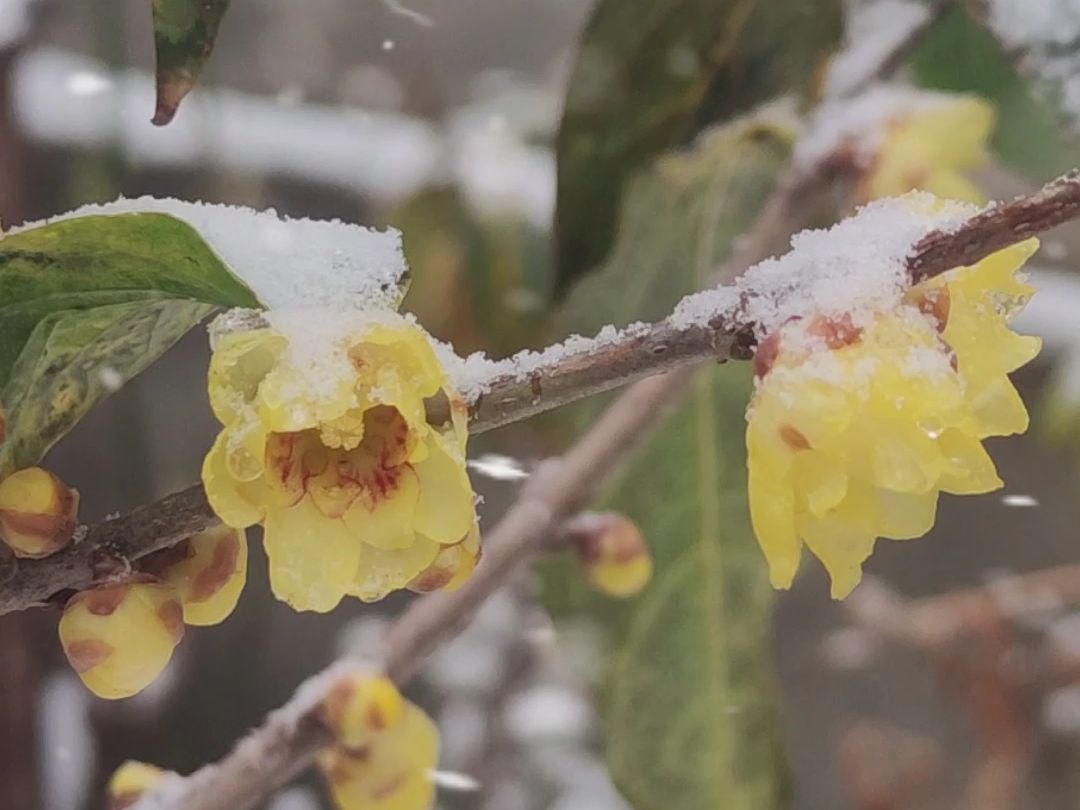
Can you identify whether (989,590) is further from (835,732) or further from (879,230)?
(879,230)

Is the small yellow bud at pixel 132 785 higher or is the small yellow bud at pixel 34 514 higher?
the small yellow bud at pixel 34 514

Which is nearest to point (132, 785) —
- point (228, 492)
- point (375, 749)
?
point (375, 749)

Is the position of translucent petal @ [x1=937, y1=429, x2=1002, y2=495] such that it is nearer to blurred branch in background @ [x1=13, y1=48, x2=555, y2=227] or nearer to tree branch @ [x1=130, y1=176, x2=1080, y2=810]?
tree branch @ [x1=130, y1=176, x2=1080, y2=810]

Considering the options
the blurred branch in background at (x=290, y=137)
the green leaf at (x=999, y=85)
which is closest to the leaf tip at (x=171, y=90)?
the blurred branch in background at (x=290, y=137)

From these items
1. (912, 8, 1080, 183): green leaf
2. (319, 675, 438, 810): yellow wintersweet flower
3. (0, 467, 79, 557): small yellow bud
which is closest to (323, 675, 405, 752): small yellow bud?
(319, 675, 438, 810): yellow wintersweet flower

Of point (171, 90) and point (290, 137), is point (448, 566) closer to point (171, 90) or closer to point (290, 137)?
point (171, 90)

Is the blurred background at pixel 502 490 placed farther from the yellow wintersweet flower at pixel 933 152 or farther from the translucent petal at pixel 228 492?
the translucent petal at pixel 228 492
